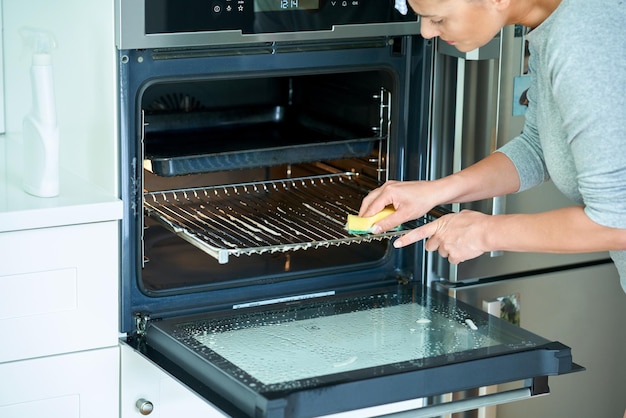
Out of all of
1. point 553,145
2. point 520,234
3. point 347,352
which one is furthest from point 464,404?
point 553,145

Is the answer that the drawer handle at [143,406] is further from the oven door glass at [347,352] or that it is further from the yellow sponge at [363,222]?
the yellow sponge at [363,222]

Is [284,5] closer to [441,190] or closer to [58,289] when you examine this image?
[441,190]

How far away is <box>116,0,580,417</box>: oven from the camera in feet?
5.12

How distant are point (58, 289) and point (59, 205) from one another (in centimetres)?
14

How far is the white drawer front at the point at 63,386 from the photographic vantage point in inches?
67.0

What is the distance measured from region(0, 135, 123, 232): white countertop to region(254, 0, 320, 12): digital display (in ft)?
1.30

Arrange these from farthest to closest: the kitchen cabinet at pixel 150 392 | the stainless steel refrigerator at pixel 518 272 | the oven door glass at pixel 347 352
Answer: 1. the stainless steel refrigerator at pixel 518 272
2. the kitchen cabinet at pixel 150 392
3. the oven door glass at pixel 347 352

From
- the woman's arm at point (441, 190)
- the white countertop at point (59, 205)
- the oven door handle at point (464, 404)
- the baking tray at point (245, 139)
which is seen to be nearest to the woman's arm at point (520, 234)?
the woman's arm at point (441, 190)

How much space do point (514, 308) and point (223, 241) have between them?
666 mm

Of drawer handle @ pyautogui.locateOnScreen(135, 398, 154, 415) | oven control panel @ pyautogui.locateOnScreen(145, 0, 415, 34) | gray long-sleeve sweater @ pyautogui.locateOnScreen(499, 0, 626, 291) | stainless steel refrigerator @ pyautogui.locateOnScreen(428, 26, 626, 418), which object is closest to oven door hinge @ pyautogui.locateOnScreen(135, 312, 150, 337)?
drawer handle @ pyautogui.locateOnScreen(135, 398, 154, 415)

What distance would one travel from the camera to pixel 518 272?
2143 millimetres

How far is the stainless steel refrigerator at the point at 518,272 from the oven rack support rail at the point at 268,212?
0.70ft

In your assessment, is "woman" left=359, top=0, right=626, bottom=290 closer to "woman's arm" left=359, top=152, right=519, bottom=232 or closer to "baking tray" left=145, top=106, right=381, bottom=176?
"woman's arm" left=359, top=152, right=519, bottom=232

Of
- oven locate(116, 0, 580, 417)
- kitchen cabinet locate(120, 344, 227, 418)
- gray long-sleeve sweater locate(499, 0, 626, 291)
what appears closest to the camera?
gray long-sleeve sweater locate(499, 0, 626, 291)
